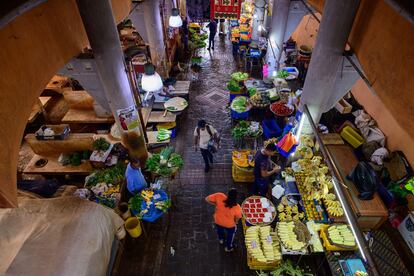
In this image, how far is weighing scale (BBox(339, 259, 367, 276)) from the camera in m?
5.34

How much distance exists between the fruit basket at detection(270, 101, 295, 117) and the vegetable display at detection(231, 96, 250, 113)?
990 millimetres

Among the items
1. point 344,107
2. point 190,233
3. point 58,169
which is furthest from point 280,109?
point 58,169

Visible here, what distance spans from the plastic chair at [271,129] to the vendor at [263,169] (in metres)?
2.55

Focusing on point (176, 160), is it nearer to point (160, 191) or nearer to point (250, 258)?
point (160, 191)

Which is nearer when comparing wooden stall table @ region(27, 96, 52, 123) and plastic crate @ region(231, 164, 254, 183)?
plastic crate @ region(231, 164, 254, 183)

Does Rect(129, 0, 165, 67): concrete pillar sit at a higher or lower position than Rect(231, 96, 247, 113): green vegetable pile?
higher

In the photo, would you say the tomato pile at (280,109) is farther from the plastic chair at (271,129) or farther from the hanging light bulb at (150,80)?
the hanging light bulb at (150,80)

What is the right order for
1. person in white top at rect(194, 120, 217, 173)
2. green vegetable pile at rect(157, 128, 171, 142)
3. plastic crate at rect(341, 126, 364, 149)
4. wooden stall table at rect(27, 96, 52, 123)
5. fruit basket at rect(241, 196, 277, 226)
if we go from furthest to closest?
wooden stall table at rect(27, 96, 52, 123) < green vegetable pile at rect(157, 128, 171, 142) < plastic crate at rect(341, 126, 364, 149) < person in white top at rect(194, 120, 217, 173) < fruit basket at rect(241, 196, 277, 226)

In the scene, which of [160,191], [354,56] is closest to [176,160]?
[160,191]

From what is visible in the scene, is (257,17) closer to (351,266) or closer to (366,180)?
(366,180)

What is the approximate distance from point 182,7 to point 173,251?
1621cm

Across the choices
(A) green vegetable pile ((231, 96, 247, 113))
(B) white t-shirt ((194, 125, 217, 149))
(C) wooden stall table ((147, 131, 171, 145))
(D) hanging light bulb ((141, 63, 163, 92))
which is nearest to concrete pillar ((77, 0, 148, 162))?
(D) hanging light bulb ((141, 63, 163, 92))

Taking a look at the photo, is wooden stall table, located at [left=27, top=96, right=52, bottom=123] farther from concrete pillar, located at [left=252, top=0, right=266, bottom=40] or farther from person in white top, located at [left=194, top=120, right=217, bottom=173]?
concrete pillar, located at [left=252, top=0, right=266, bottom=40]

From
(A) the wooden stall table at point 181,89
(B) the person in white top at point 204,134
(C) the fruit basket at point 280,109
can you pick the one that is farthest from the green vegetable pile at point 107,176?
(C) the fruit basket at point 280,109
